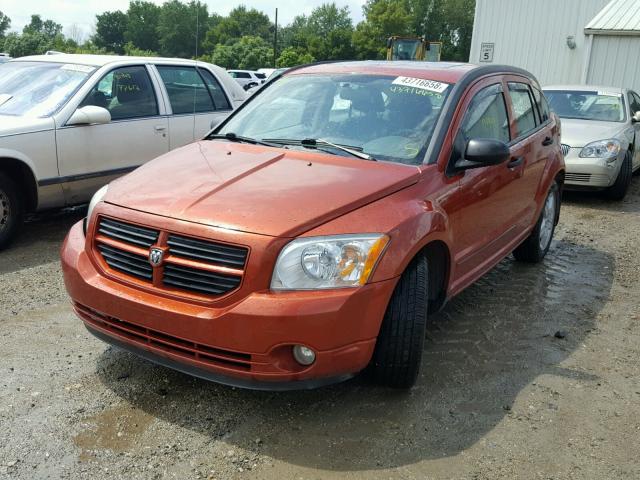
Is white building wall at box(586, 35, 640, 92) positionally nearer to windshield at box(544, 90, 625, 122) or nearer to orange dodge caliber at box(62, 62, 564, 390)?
windshield at box(544, 90, 625, 122)

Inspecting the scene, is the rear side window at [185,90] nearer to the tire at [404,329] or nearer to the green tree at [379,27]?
the tire at [404,329]

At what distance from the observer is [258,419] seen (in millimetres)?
3045

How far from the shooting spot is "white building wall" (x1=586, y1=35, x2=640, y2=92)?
1653cm

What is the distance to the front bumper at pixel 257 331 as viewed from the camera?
2.64 meters

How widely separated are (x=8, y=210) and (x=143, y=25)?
111 m

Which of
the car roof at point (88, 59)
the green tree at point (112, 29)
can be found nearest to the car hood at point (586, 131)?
the car roof at point (88, 59)

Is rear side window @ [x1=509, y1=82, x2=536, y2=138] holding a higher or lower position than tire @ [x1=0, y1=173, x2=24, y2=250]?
higher

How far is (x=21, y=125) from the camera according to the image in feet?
17.5

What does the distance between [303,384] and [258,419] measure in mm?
404

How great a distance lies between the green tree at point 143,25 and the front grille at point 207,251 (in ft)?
364

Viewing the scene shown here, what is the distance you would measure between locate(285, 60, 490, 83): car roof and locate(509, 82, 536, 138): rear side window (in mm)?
569

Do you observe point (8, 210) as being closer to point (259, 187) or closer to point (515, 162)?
point (259, 187)

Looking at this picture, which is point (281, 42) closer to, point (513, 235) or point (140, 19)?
point (140, 19)

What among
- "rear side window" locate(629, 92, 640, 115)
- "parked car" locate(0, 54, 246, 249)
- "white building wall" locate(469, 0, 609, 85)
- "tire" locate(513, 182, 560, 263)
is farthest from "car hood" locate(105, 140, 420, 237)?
"white building wall" locate(469, 0, 609, 85)
